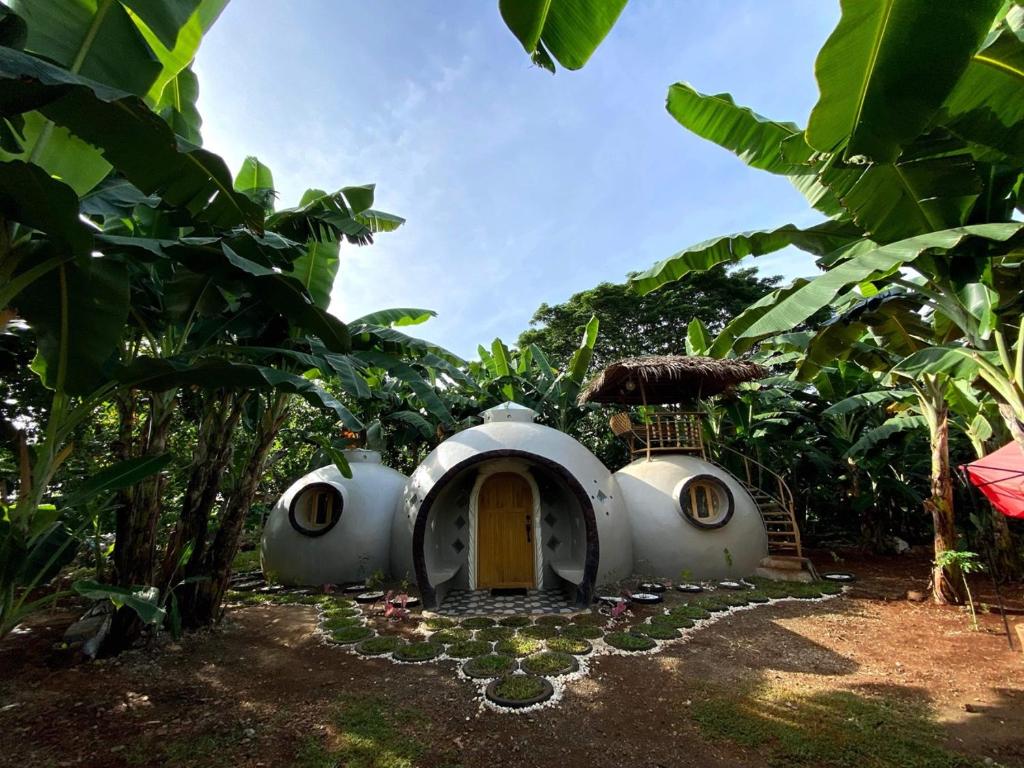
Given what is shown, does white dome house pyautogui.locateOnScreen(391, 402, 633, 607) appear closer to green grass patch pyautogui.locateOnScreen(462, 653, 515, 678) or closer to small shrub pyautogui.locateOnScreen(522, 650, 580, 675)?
small shrub pyautogui.locateOnScreen(522, 650, 580, 675)

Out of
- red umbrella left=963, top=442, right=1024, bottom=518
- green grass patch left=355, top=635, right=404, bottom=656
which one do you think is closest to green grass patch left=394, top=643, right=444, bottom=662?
green grass patch left=355, top=635, right=404, bottom=656

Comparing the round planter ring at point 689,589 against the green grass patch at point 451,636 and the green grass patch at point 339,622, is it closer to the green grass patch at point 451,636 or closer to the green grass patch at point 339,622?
the green grass patch at point 451,636

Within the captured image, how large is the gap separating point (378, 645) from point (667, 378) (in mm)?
6612

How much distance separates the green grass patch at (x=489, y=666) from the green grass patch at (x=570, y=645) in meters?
0.62

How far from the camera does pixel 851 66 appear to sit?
105 inches

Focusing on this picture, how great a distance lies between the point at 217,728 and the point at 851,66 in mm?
6336

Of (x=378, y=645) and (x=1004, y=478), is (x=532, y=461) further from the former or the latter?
(x=1004, y=478)

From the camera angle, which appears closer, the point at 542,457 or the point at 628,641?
the point at 628,641

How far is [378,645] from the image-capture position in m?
5.50

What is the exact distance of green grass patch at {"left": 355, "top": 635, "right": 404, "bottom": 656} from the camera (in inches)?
211

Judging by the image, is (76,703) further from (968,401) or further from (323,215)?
(968,401)

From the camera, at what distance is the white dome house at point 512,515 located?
7.84 meters

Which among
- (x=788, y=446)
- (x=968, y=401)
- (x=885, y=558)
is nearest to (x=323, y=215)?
(x=968, y=401)

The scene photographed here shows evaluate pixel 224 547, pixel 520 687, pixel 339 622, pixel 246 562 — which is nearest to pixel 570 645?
pixel 520 687
